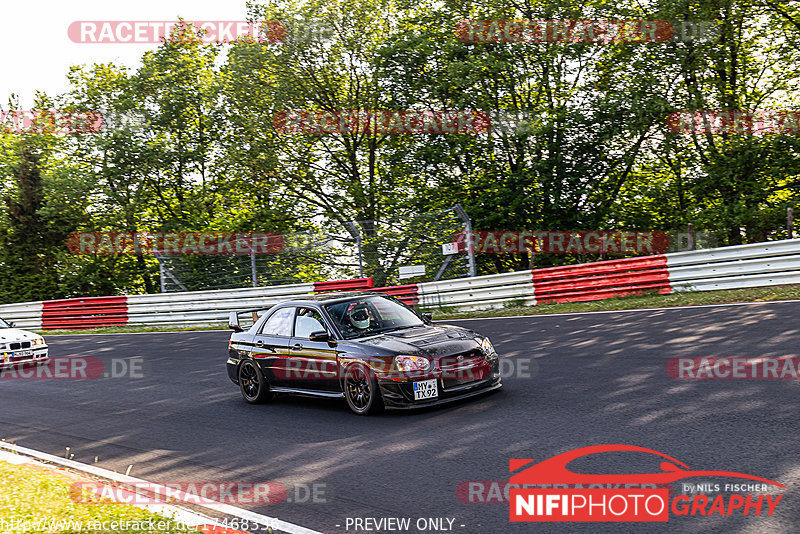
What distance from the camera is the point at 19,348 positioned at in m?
15.8

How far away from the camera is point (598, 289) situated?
1658cm

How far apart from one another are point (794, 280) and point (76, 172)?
30578 millimetres

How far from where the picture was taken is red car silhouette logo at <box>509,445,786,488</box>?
500 cm

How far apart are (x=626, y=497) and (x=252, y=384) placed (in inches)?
249

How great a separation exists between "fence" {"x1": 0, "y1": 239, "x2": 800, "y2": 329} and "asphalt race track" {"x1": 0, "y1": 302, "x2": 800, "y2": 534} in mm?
2376

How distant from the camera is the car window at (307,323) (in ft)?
30.0

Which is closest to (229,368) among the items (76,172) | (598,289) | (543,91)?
(598,289)
